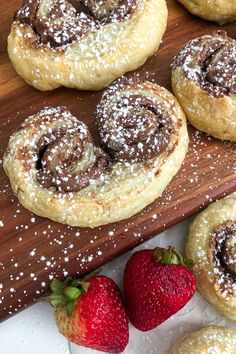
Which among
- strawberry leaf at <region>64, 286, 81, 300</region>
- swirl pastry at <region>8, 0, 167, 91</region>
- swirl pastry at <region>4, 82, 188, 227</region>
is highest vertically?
swirl pastry at <region>8, 0, 167, 91</region>

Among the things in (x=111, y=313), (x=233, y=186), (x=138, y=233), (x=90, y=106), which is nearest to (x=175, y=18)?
(x=90, y=106)

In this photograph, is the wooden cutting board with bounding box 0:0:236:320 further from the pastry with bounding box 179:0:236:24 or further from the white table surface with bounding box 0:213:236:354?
the pastry with bounding box 179:0:236:24

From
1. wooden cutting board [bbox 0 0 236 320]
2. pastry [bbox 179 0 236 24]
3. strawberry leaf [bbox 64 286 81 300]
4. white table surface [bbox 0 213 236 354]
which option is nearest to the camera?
strawberry leaf [bbox 64 286 81 300]

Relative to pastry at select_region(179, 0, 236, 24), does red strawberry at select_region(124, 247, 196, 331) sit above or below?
below

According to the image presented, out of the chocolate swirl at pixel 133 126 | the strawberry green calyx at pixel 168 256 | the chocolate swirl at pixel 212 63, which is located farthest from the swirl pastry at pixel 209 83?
the strawberry green calyx at pixel 168 256

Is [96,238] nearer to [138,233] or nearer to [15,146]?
[138,233]

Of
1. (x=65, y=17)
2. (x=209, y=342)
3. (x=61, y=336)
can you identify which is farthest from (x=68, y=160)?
(x=209, y=342)

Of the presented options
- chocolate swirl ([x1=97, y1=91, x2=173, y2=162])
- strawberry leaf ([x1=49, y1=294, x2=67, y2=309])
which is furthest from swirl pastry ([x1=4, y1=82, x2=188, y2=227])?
strawberry leaf ([x1=49, y1=294, x2=67, y2=309])
